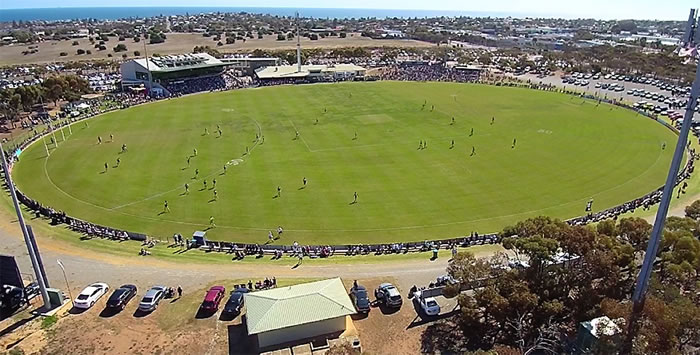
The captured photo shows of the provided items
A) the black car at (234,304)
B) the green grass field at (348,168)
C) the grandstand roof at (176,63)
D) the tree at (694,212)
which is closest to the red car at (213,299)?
the black car at (234,304)

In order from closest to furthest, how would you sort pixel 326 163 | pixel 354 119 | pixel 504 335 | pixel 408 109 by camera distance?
pixel 504 335
pixel 326 163
pixel 354 119
pixel 408 109

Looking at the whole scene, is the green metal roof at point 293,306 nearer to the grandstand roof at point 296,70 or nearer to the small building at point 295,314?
the small building at point 295,314

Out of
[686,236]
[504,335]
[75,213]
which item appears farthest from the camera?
[75,213]

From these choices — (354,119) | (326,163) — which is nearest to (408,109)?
(354,119)

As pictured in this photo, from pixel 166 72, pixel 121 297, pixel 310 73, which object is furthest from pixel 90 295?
pixel 310 73

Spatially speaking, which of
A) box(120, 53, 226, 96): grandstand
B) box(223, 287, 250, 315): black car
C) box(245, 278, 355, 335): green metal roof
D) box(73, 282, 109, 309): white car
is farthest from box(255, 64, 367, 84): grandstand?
box(245, 278, 355, 335): green metal roof

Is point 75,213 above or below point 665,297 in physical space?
below

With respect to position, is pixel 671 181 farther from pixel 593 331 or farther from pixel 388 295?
pixel 388 295

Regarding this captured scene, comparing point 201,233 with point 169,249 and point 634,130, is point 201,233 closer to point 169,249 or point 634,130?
point 169,249
